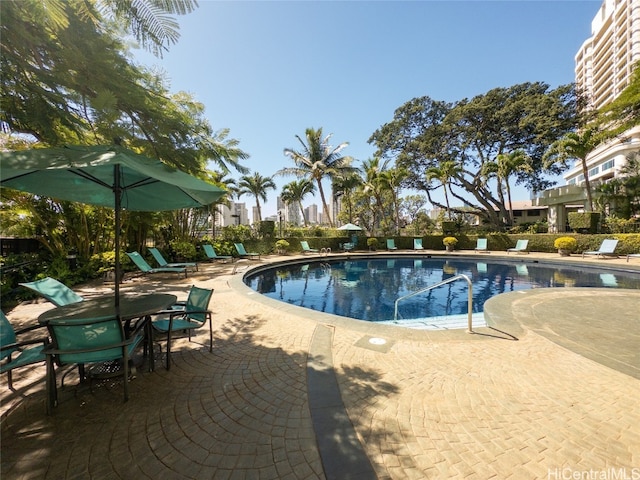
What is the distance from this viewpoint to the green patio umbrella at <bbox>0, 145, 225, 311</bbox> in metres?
2.26

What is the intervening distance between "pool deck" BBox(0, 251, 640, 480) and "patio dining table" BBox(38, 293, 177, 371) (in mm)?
648

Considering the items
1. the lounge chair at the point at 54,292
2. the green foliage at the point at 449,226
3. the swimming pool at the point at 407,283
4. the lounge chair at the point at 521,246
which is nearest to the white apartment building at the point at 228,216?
the swimming pool at the point at 407,283

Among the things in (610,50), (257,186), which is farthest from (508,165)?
(610,50)

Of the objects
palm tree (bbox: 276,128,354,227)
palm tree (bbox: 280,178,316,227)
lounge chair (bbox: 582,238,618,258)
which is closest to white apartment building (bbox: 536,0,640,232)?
lounge chair (bbox: 582,238,618,258)

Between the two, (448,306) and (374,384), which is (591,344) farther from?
(448,306)

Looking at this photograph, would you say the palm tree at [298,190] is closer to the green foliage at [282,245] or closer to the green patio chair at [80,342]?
the green foliage at [282,245]

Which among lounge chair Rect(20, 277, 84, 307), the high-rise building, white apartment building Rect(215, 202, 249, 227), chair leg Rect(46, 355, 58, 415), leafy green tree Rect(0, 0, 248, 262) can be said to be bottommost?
chair leg Rect(46, 355, 58, 415)

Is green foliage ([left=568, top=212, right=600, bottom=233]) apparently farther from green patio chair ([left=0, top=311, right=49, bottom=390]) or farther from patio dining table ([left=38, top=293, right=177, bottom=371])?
green patio chair ([left=0, top=311, right=49, bottom=390])

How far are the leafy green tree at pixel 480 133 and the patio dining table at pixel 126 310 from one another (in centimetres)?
2929

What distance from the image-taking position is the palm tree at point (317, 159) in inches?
968

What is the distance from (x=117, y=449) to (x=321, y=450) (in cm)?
156

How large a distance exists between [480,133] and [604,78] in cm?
5917

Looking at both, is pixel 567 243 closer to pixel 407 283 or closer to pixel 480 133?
pixel 407 283

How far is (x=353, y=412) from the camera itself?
2.42 metres
